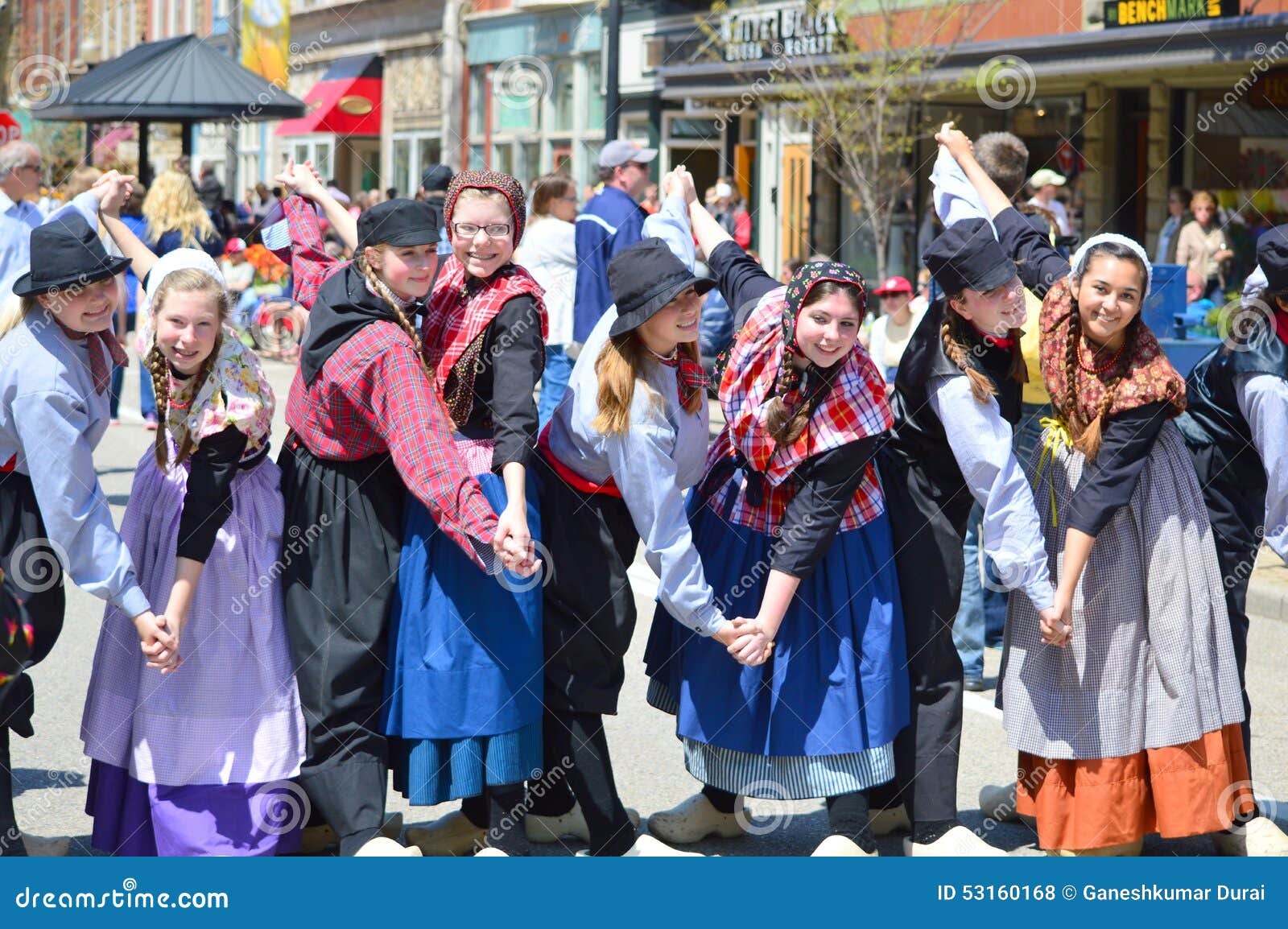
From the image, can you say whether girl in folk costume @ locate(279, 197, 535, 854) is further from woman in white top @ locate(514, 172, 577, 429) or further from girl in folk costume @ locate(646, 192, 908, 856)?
woman in white top @ locate(514, 172, 577, 429)

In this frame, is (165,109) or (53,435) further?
(165,109)

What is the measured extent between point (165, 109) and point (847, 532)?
12.1 meters

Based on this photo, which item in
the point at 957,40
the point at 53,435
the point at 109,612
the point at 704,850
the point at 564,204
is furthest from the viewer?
the point at 957,40

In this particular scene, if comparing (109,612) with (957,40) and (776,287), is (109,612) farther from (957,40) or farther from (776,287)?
(957,40)

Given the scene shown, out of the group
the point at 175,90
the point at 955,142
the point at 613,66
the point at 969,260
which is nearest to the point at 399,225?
the point at 969,260

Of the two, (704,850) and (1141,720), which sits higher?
(1141,720)

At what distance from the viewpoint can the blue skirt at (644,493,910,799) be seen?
387cm

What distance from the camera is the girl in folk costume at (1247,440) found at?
405cm

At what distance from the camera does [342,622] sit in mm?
3762

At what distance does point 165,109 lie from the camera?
47.4 feet

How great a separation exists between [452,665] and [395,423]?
60 cm

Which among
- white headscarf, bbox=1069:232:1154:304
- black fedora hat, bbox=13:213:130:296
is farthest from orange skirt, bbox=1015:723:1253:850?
black fedora hat, bbox=13:213:130:296

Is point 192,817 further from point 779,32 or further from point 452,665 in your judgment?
point 779,32

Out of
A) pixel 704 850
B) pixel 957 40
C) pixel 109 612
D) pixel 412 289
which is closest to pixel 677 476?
pixel 412 289
